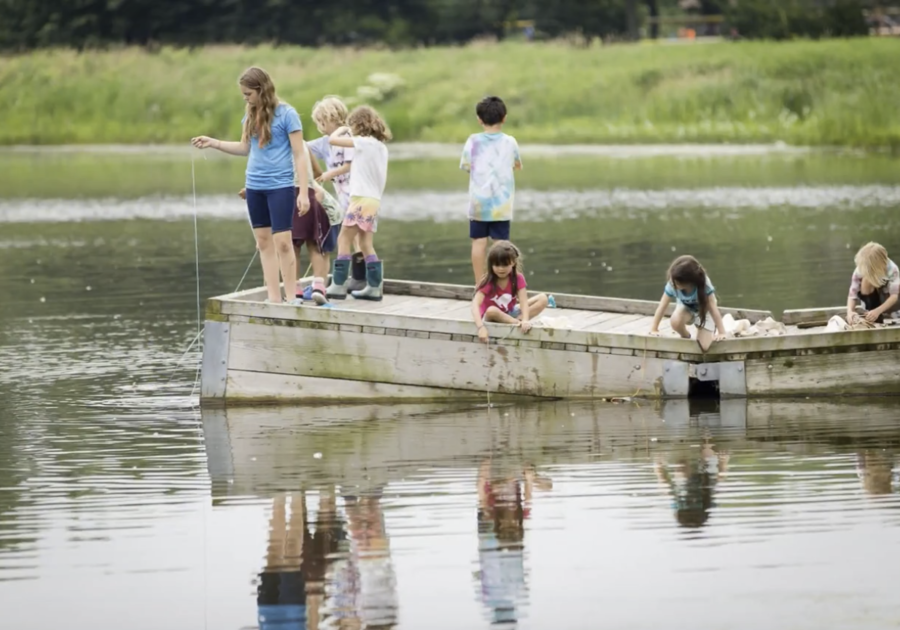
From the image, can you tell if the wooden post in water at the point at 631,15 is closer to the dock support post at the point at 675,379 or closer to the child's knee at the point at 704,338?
the dock support post at the point at 675,379

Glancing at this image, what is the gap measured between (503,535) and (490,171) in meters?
4.38

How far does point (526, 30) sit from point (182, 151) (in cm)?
1901

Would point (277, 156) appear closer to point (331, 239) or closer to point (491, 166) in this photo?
point (331, 239)

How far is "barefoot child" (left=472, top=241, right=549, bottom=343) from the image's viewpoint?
1085 cm

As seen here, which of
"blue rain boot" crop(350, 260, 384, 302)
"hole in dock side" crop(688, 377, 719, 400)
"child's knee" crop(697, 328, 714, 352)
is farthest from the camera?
"blue rain boot" crop(350, 260, 384, 302)

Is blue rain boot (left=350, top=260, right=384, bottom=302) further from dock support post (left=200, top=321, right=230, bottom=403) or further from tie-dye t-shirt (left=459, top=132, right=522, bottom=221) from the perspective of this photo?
dock support post (left=200, top=321, right=230, bottom=403)

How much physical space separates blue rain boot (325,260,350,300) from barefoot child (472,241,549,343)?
1.26m

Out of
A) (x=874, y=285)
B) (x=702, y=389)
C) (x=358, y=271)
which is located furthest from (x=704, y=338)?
(x=358, y=271)

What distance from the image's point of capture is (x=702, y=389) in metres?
11.0

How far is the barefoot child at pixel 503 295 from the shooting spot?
10852mm

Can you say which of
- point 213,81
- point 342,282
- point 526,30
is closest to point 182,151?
point 213,81

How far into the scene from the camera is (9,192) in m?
31.9

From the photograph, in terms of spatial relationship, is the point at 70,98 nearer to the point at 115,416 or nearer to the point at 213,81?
the point at 213,81

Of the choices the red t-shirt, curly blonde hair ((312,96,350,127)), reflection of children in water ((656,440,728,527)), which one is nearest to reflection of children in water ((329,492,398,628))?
reflection of children in water ((656,440,728,527))
